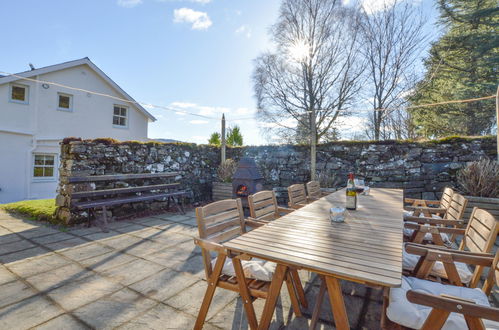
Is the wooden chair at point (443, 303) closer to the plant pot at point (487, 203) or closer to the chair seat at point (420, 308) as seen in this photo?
the chair seat at point (420, 308)

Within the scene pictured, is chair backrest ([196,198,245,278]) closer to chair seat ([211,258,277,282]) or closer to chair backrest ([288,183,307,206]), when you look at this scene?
chair seat ([211,258,277,282])

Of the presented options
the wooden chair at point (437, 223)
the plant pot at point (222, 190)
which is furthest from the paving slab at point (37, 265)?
the plant pot at point (222, 190)

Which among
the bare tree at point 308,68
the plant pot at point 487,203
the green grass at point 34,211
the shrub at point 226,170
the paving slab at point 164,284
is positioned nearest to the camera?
the paving slab at point 164,284

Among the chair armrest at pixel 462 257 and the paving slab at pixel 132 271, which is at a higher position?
the chair armrest at pixel 462 257

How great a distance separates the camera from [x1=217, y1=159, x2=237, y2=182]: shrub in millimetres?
6324

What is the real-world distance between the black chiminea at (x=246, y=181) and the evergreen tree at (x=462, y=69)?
25.3ft

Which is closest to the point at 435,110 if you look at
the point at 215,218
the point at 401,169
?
the point at 401,169

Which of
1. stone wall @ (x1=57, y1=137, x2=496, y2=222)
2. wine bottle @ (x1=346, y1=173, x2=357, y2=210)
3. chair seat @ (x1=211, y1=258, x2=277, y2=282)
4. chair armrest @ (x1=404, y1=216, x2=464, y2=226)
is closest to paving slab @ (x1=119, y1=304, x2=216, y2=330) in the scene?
chair seat @ (x1=211, y1=258, x2=277, y2=282)

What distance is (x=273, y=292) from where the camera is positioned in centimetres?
133

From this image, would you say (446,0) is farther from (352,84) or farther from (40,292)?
(40,292)

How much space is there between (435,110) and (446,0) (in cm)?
388

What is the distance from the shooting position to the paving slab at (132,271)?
7.49 ft

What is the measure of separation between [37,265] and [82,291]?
2.99ft

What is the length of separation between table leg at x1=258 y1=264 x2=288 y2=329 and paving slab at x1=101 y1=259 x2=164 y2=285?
57.1 inches
